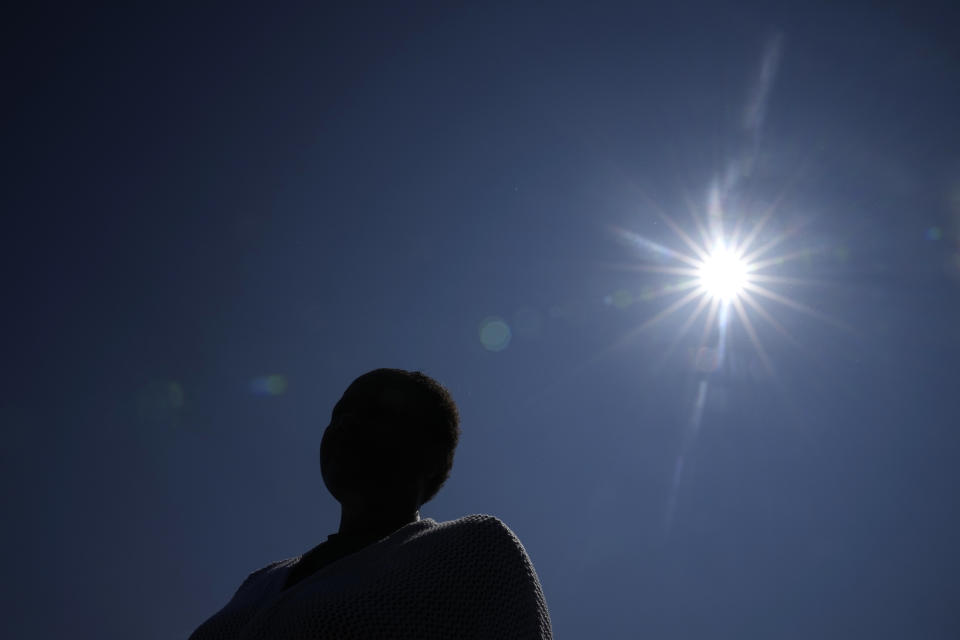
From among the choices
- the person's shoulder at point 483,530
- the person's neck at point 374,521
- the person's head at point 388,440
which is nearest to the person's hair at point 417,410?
the person's head at point 388,440

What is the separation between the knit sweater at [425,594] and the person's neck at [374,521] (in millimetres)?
221

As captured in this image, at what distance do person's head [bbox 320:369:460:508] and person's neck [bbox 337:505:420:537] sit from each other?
0.04m

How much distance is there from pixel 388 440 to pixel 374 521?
0.29 metres

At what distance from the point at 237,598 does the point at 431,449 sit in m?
0.96

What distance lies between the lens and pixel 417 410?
80.4 inches

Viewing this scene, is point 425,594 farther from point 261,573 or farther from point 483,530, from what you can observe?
point 261,573

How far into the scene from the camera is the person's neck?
6.24ft

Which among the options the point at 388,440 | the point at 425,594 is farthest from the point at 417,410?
the point at 425,594

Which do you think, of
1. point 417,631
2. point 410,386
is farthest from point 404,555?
point 410,386

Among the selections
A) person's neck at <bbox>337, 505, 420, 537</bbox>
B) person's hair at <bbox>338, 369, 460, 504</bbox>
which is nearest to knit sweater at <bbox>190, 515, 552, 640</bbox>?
person's neck at <bbox>337, 505, 420, 537</bbox>

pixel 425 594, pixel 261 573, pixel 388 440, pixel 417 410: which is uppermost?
pixel 417 410

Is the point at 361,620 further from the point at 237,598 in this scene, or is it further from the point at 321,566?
the point at 237,598

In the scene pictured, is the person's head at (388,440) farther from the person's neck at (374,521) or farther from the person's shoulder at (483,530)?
the person's shoulder at (483,530)

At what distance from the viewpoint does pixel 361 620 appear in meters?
1.37
